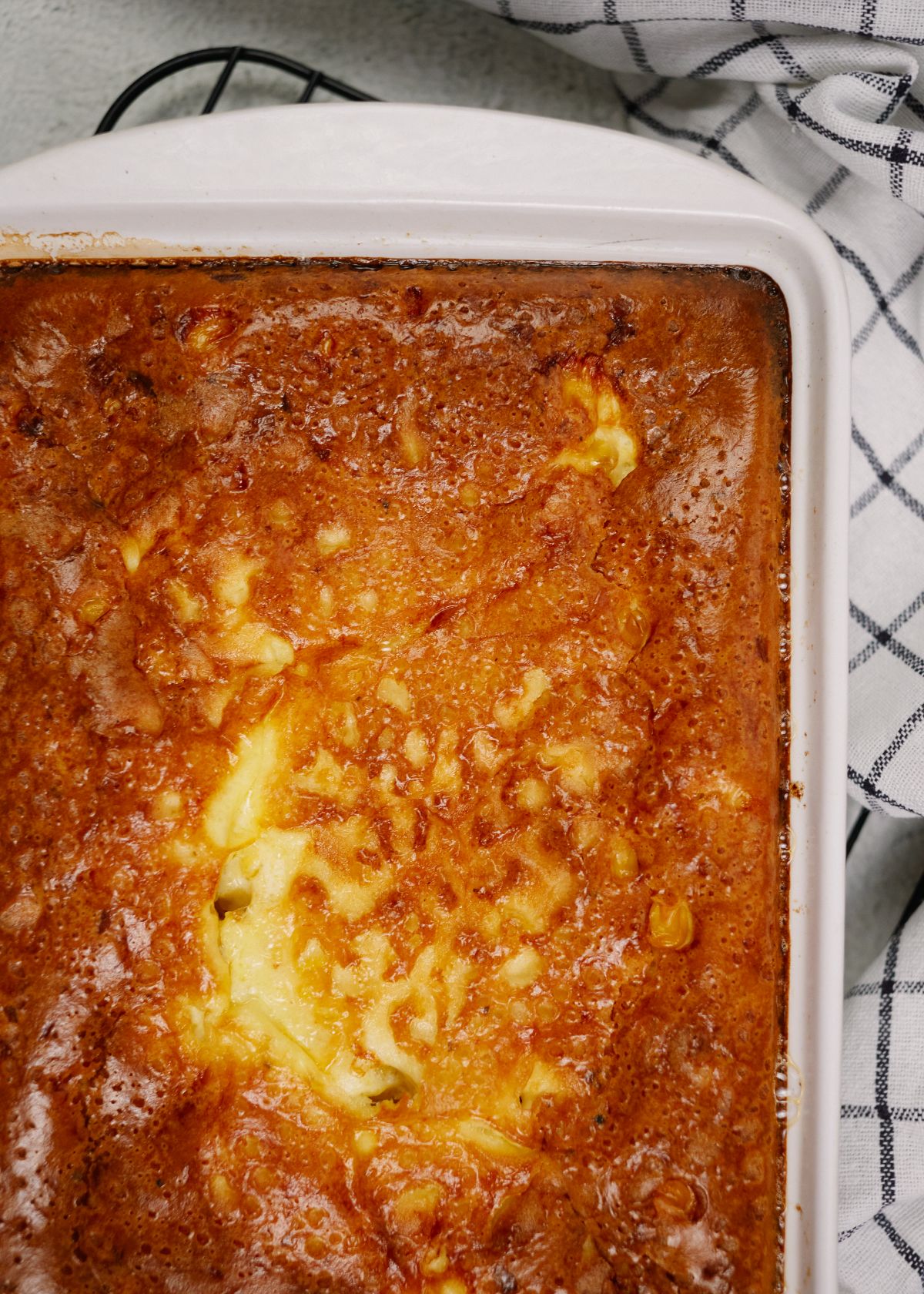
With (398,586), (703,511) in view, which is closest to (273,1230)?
(398,586)

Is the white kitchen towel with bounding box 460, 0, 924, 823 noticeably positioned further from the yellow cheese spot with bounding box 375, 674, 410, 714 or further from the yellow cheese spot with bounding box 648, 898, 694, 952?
the yellow cheese spot with bounding box 375, 674, 410, 714

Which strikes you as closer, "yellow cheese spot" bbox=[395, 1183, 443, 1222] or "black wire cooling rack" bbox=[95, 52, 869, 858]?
"yellow cheese spot" bbox=[395, 1183, 443, 1222]

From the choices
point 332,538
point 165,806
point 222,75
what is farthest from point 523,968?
point 222,75

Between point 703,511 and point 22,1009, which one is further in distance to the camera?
point 703,511

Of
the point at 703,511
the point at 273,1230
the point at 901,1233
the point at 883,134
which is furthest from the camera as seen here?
the point at 901,1233

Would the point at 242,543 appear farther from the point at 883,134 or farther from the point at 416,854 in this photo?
the point at 883,134

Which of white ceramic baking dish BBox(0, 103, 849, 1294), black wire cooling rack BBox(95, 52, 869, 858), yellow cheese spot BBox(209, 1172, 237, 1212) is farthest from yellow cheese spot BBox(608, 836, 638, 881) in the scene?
black wire cooling rack BBox(95, 52, 869, 858)
